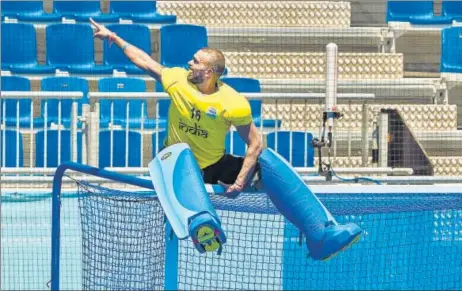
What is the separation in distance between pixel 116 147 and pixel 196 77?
4245 millimetres

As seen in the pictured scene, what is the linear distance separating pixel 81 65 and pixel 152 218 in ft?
20.0

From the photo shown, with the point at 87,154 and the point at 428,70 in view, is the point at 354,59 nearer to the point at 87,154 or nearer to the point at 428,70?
the point at 428,70

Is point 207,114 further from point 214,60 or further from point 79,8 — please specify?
point 79,8

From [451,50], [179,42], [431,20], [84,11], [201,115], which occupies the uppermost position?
[84,11]

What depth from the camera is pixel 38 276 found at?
10617 mm

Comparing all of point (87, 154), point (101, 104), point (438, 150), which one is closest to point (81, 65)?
point (101, 104)

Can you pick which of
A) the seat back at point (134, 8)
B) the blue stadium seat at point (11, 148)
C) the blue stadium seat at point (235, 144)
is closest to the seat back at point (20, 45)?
the seat back at point (134, 8)

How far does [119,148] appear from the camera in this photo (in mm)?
12016

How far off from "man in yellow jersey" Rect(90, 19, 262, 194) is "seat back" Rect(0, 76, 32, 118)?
13.4 feet

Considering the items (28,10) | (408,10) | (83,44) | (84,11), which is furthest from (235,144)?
(408,10)

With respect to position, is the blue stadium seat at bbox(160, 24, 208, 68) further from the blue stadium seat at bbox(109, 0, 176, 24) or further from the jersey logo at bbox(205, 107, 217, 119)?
the jersey logo at bbox(205, 107, 217, 119)

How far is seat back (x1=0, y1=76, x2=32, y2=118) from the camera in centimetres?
1220

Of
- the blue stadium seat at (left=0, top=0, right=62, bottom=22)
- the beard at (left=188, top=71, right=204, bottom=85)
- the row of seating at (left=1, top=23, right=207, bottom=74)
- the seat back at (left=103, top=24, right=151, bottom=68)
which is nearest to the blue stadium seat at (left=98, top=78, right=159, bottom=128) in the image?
the row of seating at (left=1, top=23, right=207, bottom=74)

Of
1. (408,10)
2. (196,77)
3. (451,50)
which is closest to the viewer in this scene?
(196,77)
